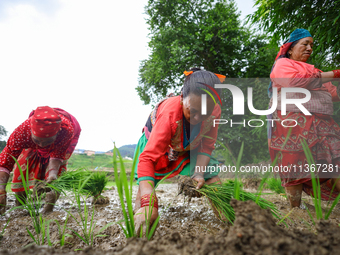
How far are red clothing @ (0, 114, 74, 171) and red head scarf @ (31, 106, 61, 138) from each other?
241mm

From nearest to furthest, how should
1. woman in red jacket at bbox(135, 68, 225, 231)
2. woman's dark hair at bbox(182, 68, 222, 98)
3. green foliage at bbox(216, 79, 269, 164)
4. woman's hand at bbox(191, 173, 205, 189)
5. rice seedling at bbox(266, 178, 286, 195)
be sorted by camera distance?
woman in red jacket at bbox(135, 68, 225, 231)
woman's dark hair at bbox(182, 68, 222, 98)
woman's hand at bbox(191, 173, 205, 189)
rice seedling at bbox(266, 178, 286, 195)
green foliage at bbox(216, 79, 269, 164)

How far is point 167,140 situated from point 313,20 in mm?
3319

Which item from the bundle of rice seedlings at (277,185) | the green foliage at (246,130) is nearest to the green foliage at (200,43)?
the green foliage at (246,130)

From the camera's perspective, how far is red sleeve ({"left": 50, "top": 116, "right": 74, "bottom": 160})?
273 cm

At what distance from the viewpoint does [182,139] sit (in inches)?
76.1

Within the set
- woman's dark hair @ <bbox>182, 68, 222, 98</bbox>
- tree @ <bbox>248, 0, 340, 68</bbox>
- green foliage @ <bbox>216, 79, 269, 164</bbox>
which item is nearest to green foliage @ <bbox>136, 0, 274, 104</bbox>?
green foliage @ <bbox>216, 79, 269, 164</bbox>

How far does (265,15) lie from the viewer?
4.09 meters

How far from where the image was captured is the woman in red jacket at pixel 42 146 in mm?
2342

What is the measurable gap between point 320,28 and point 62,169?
446 centimetres

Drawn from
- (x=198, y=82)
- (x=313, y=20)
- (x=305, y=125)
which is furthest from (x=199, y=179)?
(x=313, y=20)

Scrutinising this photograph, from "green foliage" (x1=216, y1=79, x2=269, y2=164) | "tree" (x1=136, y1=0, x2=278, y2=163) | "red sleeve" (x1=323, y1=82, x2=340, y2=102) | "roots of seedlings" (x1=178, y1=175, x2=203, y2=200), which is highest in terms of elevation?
"tree" (x1=136, y1=0, x2=278, y2=163)

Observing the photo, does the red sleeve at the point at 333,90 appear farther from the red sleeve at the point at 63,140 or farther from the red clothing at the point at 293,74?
the red sleeve at the point at 63,140

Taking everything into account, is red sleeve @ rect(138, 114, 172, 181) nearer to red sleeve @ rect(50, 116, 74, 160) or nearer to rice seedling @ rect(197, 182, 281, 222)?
rice seedling @ rect(197, 182, 281, 222)

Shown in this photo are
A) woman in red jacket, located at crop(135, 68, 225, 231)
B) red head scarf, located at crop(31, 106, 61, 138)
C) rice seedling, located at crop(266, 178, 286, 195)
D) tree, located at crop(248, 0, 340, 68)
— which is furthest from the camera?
rice seedling, located at crop(266, 178, 286, 195)
